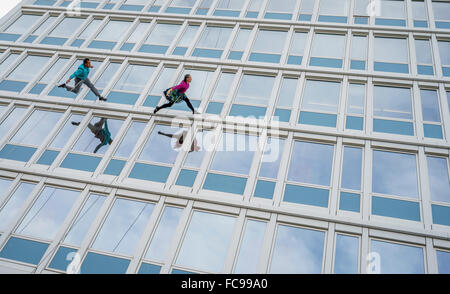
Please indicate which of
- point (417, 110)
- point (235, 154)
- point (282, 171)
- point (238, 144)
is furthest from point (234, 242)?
point (417, 110)

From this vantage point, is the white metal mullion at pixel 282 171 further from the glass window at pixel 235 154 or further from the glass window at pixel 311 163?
the glass window at pixel 235 154

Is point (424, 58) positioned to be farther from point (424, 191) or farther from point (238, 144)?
point (238, 144)

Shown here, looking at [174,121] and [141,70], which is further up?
[141,70]

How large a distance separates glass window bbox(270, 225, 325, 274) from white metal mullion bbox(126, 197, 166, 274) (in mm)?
3315

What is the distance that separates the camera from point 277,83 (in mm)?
12414

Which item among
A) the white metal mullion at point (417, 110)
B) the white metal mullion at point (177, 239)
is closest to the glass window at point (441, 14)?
the white metal mullion at point (417, 110)

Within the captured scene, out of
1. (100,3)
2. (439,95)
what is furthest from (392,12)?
(100,3)

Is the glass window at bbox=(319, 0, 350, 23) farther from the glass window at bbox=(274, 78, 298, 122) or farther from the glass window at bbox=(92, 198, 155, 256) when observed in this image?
the glass window at bbox=(92, 198, 155, 256)

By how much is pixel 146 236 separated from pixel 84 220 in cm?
202

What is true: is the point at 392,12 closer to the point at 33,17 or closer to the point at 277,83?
the point at 277,83

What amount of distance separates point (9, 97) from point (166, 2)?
7.99 m

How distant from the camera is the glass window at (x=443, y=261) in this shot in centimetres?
827

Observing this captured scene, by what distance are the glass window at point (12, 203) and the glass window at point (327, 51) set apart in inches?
415

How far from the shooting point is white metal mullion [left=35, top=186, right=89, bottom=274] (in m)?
9.27
